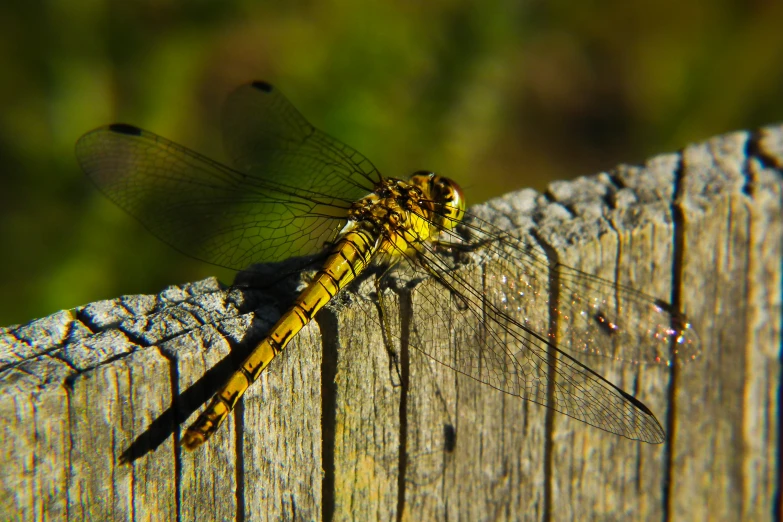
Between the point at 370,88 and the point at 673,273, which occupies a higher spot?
the point at 370,88

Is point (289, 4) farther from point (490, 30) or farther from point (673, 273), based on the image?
point (673, 273)

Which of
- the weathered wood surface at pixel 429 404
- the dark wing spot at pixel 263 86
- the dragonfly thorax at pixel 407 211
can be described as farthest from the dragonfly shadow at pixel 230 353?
the dark wing spot at pixel 263 86

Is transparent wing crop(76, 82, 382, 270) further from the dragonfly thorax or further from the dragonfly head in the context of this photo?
the dragonfly head

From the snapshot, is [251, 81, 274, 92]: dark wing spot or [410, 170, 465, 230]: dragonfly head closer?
[410, 170, 465, 230]: dragonfly head

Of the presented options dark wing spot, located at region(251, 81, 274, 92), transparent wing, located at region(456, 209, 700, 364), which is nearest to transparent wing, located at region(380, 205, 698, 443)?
transparent wing, located at region(456, 209, 700, 364)

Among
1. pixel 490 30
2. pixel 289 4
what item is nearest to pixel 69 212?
pixel 289 4

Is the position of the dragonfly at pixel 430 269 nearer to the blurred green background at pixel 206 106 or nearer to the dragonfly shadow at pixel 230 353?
the dragonfly shadow at pixel 230 353

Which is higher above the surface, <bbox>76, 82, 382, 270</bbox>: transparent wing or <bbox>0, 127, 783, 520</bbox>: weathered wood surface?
<bbox>76, 82, 382, 270</bbox>: transparent wing
